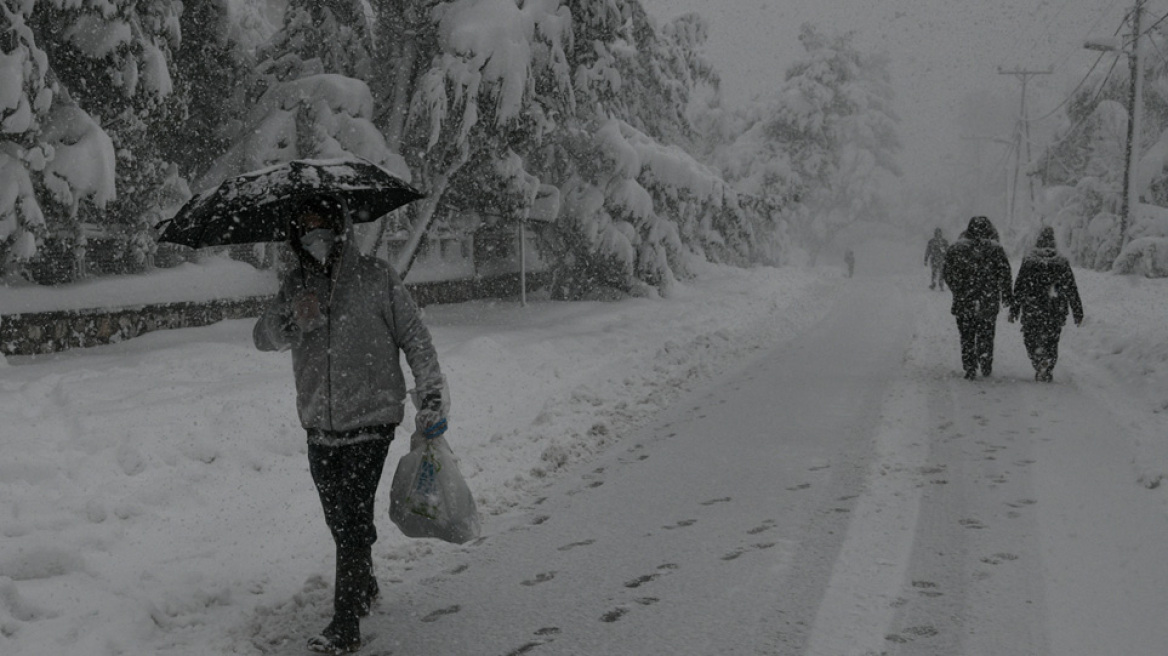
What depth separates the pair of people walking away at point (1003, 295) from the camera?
1080cm

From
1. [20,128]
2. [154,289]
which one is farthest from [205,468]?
[154,289]

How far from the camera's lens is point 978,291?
36.4 feet

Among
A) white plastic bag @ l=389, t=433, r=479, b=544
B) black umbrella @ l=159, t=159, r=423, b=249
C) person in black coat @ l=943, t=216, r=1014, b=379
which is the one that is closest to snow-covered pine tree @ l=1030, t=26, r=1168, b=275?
person in black coat @ l=943, t=216, r=1014, b=379

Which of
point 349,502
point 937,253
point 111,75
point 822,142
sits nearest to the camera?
point 349,502

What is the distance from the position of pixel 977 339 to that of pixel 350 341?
30.3 feet

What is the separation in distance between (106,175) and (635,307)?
10.3m

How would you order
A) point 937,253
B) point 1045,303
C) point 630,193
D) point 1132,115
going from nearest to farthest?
point 1045,303 → point 630,193 → point 1132,115 → point 937,253

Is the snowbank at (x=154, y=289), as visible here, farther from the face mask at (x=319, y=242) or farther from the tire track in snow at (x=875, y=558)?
the tire track in snow at (x=875, y=558)

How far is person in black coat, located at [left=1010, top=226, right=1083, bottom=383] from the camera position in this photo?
1077cm

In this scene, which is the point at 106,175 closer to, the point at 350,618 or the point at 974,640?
the point at 350,618

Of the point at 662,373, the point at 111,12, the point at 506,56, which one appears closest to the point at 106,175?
the point at 111,12

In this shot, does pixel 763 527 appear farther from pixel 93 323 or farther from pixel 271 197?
pixel 93 323

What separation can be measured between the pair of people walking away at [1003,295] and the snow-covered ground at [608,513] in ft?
1.29

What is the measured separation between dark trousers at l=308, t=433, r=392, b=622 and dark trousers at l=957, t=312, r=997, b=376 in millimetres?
8632
